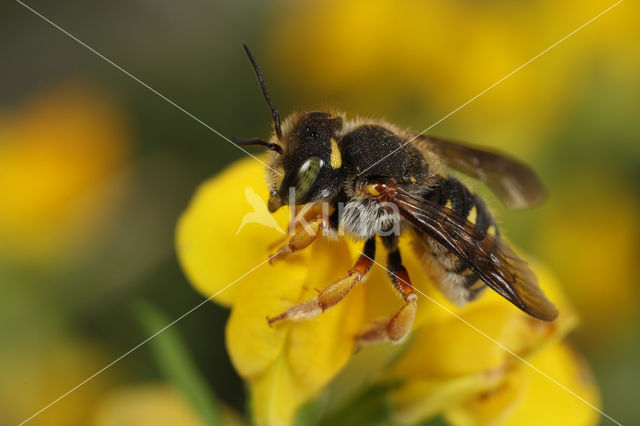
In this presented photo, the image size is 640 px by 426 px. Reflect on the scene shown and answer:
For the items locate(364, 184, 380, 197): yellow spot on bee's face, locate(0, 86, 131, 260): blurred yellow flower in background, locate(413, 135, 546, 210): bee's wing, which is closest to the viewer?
locate(364, 184, 380, 197): yellow spot on bee's face

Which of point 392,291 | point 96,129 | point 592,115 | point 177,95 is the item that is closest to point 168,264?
point 96,129

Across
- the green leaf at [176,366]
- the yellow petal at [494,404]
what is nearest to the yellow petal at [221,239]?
the green leaf at [176,366]

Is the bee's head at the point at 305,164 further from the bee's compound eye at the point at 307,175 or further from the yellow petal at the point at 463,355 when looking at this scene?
the yellow petal at the point at 463,355

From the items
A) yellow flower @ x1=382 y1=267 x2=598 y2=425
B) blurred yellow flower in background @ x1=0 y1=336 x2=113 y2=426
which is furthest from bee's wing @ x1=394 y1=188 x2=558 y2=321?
blurred yellow flower in background @ x1=0 y1=336 x2=113 y2=426

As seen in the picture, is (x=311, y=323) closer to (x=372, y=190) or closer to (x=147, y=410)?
(x=372, y=190)

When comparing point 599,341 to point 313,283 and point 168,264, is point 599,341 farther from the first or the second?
point 313,283

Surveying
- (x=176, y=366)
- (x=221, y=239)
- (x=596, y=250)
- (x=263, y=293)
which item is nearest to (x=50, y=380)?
(x=176, y=366)

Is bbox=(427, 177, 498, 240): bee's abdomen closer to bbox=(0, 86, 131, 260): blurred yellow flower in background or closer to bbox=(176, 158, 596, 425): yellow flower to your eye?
bbox=(176, 158, 596, 425): yellow flower
